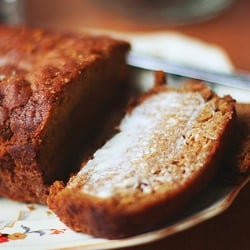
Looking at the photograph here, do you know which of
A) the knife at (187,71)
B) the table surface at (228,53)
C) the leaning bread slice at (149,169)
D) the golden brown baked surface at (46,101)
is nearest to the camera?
the leaning bread slice at (149,169)

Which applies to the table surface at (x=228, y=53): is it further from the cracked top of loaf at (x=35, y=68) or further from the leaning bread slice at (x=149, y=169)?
the cracked top of loaf at (x=35, y=68)

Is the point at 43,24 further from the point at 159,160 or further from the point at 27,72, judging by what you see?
the point at 159,160

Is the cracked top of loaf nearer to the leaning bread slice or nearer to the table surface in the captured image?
the leaning bread slice

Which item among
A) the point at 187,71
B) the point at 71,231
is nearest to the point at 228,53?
the point at 187,71

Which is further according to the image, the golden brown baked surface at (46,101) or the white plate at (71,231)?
the golden brown baked surface at (46,101)

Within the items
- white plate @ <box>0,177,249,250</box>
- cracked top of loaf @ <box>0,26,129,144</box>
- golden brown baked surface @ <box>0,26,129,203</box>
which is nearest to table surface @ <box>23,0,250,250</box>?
white plate @ <box>0,177,249,250</box>

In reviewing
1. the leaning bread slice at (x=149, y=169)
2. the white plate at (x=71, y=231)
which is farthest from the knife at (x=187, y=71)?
the white plate at (x=71, y=231)
